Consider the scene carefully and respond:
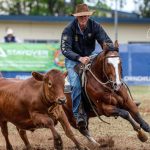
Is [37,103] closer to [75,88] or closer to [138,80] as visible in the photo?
[75,88]

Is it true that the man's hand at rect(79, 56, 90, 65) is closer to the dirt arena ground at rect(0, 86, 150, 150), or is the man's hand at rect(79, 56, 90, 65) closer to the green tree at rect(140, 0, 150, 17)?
the dirt arena ground at rect(0, 86, 150, 150)

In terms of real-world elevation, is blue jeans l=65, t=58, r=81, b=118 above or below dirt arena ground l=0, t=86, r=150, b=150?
above

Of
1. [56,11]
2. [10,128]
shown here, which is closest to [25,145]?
[10,128]

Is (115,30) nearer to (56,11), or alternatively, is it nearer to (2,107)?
(56,11)

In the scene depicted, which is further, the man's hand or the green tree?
the green tree

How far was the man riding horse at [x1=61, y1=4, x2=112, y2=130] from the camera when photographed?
417 inches

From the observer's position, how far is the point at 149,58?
22.4m

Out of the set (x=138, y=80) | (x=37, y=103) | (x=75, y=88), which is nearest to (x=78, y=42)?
(x=75, y=88)

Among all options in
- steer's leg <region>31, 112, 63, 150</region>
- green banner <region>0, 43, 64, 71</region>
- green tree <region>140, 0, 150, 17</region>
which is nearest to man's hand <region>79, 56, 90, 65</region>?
steer's leg <region>31, 112, 63, 150</region>

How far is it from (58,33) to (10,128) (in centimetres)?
2332

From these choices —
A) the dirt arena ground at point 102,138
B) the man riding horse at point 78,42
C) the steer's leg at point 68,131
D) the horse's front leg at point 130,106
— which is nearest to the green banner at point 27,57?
the dirt arena ground at point 102,138

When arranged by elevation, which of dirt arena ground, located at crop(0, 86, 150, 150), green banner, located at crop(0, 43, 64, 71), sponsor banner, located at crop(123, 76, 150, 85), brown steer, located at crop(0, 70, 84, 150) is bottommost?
sponsor banner, located at crop(123, 76, 150, 85)

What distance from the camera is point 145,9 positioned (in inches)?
1890

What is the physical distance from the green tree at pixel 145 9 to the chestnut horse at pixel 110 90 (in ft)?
123
